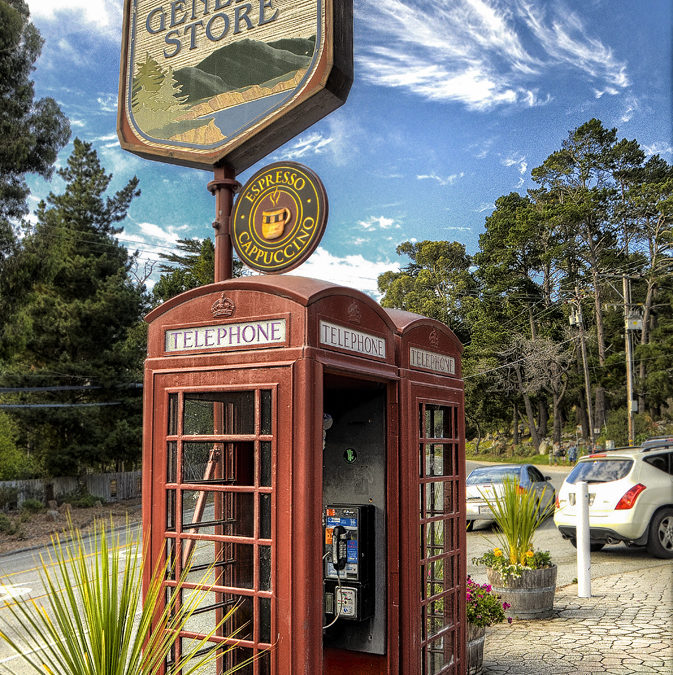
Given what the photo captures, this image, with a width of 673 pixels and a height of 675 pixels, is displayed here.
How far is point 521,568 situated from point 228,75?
5.98 metres

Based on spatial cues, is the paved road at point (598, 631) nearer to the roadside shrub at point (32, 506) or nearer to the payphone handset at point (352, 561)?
the payphone handset at point (352, 561)

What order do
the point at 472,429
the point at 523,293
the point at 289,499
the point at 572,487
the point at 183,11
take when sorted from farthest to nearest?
the point at 472,429
the point at 523,293
the point at 572,487
the point at 183,11
the point at 289,499

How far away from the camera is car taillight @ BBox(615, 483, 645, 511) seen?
1151cm

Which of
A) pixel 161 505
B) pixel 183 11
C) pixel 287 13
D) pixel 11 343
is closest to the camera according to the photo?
pixel 161 505

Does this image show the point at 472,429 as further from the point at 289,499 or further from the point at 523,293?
the point at 289,499

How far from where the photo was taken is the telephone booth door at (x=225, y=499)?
374 centimetres

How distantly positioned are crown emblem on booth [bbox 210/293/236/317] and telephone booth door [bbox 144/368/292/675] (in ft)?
1.09

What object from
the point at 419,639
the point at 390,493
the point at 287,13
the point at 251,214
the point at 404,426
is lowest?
the point at 419,639

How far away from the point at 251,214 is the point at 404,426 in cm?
168

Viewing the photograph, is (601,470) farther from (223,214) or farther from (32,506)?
(32,506)

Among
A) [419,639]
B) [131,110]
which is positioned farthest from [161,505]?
[131,110]

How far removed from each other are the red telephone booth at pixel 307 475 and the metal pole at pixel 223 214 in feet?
3.13

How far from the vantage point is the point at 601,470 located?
1227 cm

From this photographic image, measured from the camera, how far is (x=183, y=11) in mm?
5617
